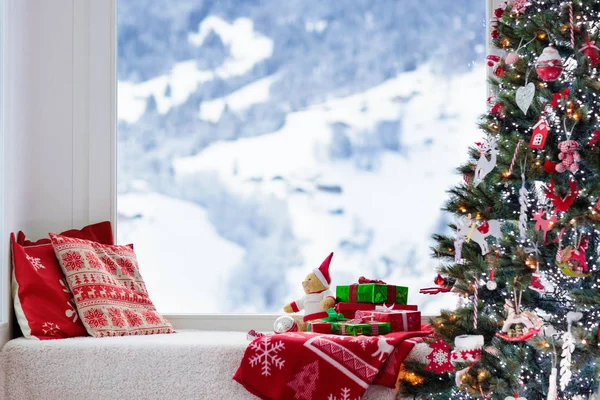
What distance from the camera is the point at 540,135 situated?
1.84 metres

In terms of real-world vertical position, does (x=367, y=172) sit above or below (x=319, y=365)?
above

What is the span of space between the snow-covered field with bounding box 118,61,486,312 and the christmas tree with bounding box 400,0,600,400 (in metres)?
0.76

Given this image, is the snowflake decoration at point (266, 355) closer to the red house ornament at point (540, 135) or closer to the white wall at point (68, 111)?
the red house ornament at point (540, 135)

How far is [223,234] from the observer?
286cm

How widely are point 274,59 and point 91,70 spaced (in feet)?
2.38

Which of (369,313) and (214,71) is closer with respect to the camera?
(369,313)

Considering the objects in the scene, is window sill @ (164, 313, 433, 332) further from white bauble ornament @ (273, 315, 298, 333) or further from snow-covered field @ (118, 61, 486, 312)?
white bauble ornament @ (273, 315, 298, 333)

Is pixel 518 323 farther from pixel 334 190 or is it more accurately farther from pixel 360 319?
pixel 334 190

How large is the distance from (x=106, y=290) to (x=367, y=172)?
43.6 inches

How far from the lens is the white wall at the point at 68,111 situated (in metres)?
2.71

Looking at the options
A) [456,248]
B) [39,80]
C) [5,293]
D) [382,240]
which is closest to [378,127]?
[382,240]

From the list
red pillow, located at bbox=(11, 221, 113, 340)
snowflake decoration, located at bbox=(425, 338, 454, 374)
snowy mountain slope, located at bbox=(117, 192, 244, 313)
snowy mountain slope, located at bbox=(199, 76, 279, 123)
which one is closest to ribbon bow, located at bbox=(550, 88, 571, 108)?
snowflake decoration, located at bbox=(425, 338, 454, 374)

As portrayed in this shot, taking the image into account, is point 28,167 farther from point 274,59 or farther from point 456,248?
point 456,248

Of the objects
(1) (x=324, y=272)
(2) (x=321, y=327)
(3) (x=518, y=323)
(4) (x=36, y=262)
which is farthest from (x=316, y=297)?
(4) (x=36, y=262)
